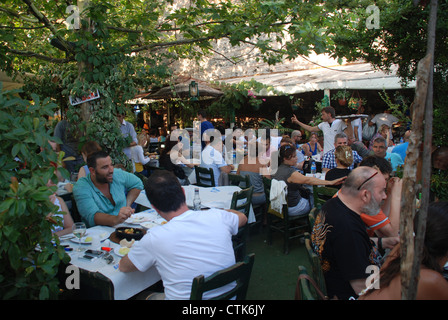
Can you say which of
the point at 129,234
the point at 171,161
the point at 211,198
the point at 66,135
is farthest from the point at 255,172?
the point at 66,135

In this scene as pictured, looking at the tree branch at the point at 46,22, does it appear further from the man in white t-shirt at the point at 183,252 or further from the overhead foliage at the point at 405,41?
A: the man in white t-shirt at the point at 183,252

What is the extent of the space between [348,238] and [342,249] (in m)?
0.08

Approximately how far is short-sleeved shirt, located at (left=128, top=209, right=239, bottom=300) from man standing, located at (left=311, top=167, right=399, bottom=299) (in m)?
0.69

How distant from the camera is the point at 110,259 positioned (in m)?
2.29

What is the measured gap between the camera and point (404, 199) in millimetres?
934

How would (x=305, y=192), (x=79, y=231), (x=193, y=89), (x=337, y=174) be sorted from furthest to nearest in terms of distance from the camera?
(x=193, y=89), (x=305, y=192), (x=337, y=174), (x=79, y=231)

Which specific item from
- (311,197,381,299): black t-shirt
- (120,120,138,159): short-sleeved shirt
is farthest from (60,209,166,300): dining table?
(120,120,138,159): short-sleeved shirt

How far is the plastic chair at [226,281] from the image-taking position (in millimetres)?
1751

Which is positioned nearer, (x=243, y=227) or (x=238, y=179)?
(x=243, y=227)

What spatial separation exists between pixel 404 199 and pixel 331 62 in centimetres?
1166

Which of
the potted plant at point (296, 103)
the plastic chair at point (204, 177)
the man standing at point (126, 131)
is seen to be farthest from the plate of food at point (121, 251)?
the potted plant at point (296, 103)

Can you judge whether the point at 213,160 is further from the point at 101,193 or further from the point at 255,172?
the point at 101,193

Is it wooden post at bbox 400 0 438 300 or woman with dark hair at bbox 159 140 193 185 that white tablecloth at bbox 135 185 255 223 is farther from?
wooden post at bbox 400 0 438 300
